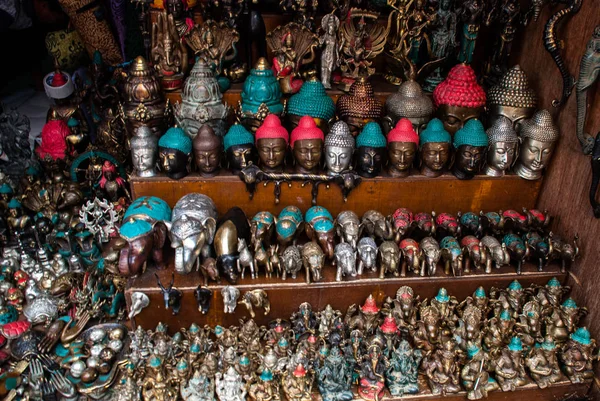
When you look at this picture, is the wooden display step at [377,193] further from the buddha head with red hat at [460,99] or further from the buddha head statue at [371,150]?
the buddha head with red hat at [460,99]

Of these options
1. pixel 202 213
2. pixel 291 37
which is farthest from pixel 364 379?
pixel 291 37

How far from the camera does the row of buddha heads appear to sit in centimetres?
338

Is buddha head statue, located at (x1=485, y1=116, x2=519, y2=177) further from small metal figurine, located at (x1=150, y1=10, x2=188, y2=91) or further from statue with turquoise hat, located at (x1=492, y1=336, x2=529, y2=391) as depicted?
small metal figurine, located at (x1=150, y1=10, x2=188, y2=91)

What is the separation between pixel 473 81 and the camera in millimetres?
3736

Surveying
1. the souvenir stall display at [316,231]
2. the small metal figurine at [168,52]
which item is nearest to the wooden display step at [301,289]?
the souvenir stall display at [316,231]

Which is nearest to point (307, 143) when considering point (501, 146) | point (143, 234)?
point (143, 234)

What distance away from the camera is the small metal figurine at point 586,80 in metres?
2.98

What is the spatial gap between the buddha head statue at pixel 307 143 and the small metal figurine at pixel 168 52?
122 cm

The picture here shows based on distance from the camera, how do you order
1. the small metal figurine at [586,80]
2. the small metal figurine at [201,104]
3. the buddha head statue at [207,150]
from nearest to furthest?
1. the small metal figurine at [586,80]
2. the buddha head statue at [207,150]
3. the small metal figurine at [201,104]

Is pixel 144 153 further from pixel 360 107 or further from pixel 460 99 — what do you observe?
pixel 460 99

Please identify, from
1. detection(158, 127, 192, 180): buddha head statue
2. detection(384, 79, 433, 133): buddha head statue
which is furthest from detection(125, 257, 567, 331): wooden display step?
detection(384, 79, 433, 133): buddha head statue

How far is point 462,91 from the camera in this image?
369 cm

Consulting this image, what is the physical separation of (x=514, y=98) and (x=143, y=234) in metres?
2.78

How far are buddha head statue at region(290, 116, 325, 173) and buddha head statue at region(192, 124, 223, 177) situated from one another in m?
0.53
